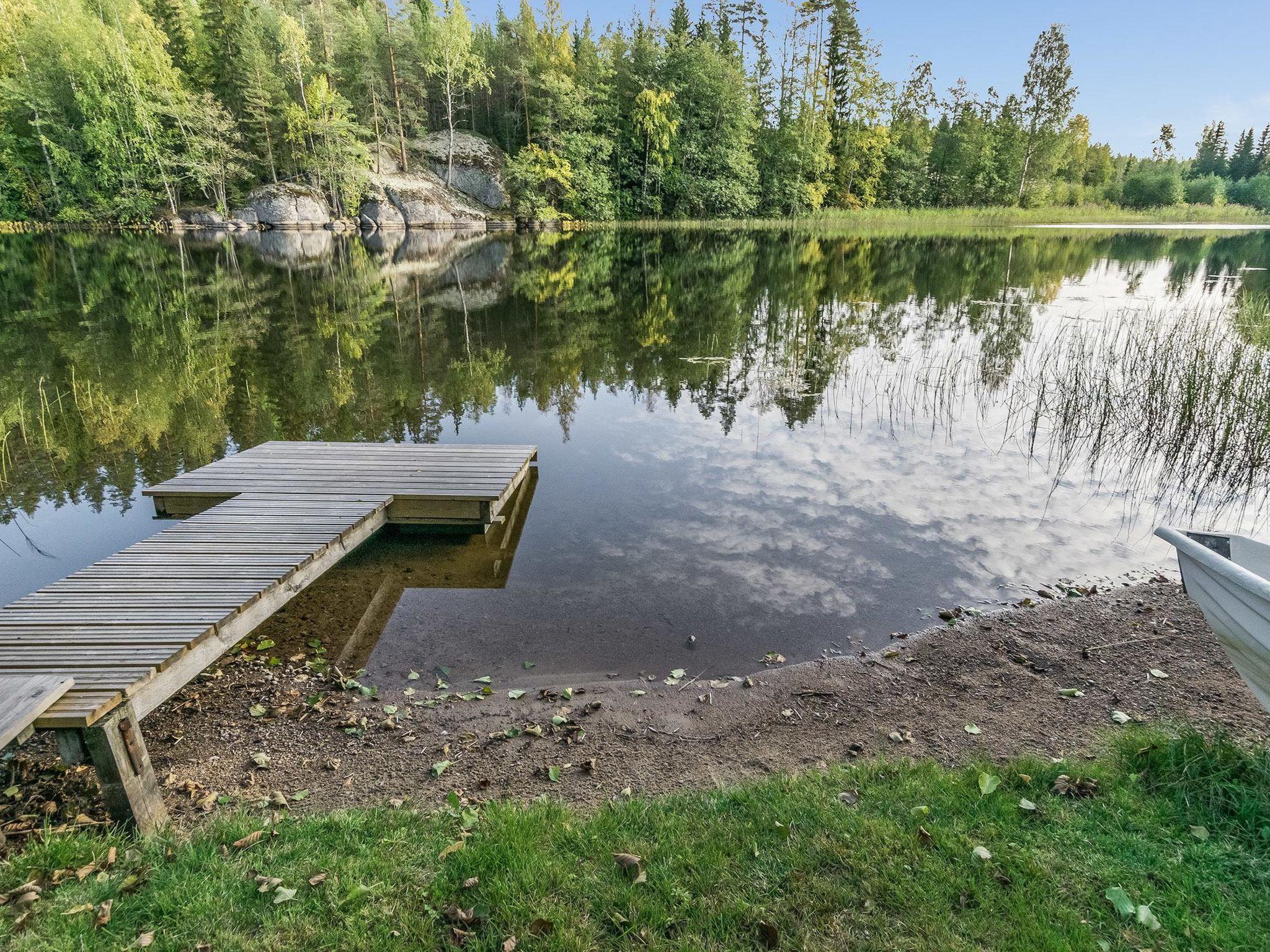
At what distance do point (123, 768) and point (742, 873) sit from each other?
10.4ft

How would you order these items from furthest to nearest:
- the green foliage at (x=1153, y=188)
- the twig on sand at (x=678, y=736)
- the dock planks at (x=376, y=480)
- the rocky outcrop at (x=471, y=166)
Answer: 1. the green foliage at (x=1153, y=188)
2. the rocky outcrop at (x=471, y=166)
3. the dock planks at (x=376, y=480)
4. the twig on sand at (x=678, y=736)

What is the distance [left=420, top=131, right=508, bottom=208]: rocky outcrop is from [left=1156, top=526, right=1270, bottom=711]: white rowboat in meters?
A: 57.8

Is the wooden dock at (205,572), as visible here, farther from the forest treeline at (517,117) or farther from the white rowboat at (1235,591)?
the forest treeline at (517,117)

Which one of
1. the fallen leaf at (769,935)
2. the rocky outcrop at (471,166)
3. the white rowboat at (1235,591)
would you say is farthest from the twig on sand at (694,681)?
the rocky outcrop at (471,166)

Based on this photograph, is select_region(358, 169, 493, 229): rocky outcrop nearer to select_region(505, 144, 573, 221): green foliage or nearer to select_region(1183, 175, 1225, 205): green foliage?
select_region(505, 144, 573, 221): green foliage

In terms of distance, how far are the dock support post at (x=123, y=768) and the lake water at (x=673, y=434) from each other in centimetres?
190

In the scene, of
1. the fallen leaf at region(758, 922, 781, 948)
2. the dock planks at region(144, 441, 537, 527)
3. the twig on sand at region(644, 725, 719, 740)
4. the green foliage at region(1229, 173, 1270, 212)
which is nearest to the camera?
the fallen leaf at region(758, 922, 781, 948)

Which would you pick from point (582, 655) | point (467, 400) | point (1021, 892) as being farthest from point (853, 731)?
point (467, 400)

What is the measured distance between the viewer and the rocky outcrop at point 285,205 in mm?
48281

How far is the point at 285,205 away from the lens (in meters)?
48.2

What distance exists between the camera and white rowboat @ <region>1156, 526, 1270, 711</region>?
128 inches

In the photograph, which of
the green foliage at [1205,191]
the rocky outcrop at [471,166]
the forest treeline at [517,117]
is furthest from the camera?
the green foliage at [1205,191]

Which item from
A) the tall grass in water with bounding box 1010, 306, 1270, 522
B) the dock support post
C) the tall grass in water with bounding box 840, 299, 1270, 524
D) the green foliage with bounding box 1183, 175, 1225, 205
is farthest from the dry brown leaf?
the green foliage with bounding box 1183, 175, 1225, 205

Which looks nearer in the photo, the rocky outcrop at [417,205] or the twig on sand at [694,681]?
the twig on sand at [694,681]
